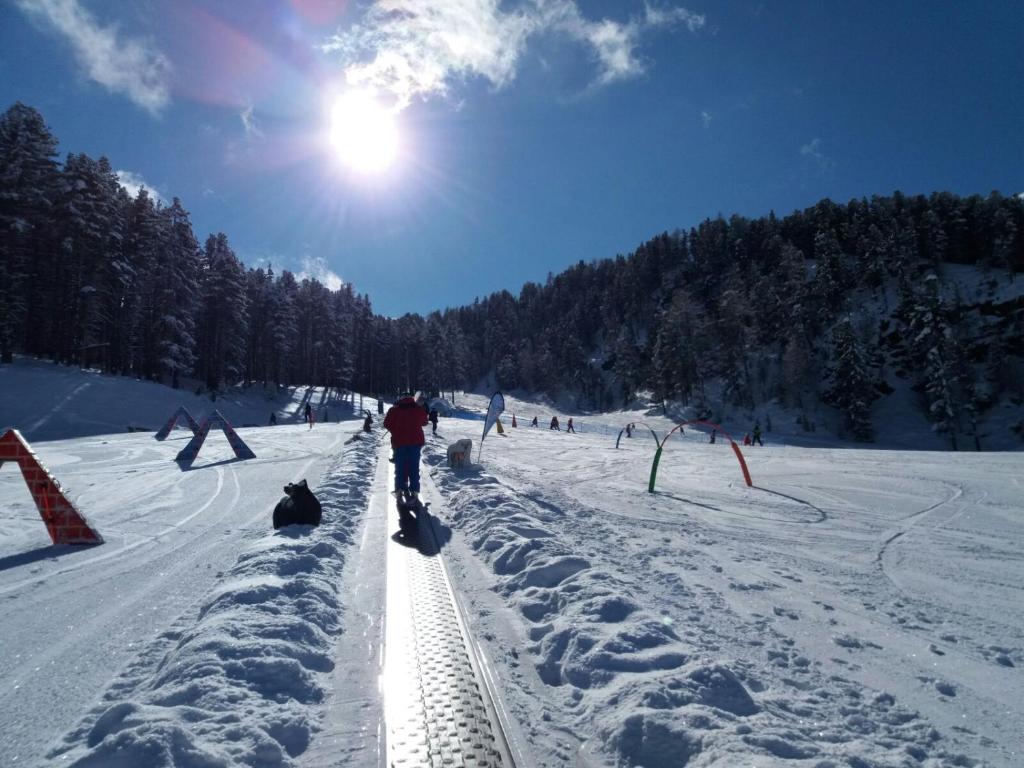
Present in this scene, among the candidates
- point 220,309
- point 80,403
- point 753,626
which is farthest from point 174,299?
point 753,626

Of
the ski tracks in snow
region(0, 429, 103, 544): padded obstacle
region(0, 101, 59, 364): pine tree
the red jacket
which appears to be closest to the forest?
region(0, 101, 59, 364): pine tree

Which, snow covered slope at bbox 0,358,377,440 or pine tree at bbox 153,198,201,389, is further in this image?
pine tree at bbox 153,198,201,389

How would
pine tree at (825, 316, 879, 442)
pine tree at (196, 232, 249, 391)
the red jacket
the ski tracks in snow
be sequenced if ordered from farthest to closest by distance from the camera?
pine tree at (825, 316, 879, 442) < pine tree at (196, 232, 249, 391) < the red jacket < the ski tracks in snow

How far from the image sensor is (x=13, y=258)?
30062 mm

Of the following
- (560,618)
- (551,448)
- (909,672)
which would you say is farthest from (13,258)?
(909,672)

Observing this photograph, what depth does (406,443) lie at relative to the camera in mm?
8117

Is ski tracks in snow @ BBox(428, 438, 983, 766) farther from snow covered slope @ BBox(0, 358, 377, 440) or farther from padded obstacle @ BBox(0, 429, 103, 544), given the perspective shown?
snow covered slope @ BBox(0, 358, 377, 440)

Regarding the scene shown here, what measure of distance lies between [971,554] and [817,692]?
4.82 metres

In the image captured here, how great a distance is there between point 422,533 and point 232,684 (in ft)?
12.3

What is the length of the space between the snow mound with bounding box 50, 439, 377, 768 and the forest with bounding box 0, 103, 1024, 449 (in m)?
37.0

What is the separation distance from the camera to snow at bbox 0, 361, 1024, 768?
2.40 meters

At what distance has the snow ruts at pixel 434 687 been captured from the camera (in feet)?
7.95

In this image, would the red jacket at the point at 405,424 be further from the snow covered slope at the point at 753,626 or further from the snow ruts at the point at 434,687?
the snow ruts at the point at 434,687

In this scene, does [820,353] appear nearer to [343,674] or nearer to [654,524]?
[654,524]
